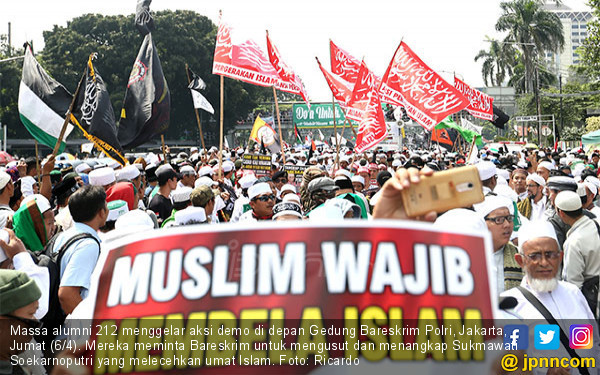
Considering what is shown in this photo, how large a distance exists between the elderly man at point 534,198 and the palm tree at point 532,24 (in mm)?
47730

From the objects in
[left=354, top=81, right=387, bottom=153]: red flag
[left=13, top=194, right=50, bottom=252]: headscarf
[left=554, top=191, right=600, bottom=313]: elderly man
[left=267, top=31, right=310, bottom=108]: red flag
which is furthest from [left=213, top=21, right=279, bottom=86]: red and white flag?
[left=554, top=191, right=600, bottom=313]: elderly man

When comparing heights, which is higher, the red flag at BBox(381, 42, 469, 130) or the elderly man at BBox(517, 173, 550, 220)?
the red flag at BBox(381, 42, 469, 130)

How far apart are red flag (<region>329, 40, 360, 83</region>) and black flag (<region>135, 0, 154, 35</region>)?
434cm

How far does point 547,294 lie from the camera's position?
148 inches

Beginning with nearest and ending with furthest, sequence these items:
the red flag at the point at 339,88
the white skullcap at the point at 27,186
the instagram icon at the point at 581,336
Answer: the instagram icon at the point at 581,336, the white skullcap at the point at 27,186, the red flag at the point at 339,88

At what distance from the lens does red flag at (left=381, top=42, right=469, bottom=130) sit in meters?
11.9

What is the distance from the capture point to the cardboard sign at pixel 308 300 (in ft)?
5.72

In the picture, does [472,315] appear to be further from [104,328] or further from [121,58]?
[121,58]

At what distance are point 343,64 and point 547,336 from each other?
11.1 metres

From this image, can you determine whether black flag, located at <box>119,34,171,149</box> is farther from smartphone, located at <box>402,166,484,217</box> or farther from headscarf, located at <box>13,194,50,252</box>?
smartphone, located at <box>402,166,484,217</box>

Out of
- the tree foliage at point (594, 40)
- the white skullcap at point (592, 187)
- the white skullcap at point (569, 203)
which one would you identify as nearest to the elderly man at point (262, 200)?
the white skullcap at point (569, 203)

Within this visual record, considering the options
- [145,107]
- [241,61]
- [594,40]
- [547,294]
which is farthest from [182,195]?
[594,40]

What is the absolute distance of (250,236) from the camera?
182cm

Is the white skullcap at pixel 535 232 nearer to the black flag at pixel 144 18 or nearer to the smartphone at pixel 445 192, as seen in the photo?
the smartphone at pixel 445 192
